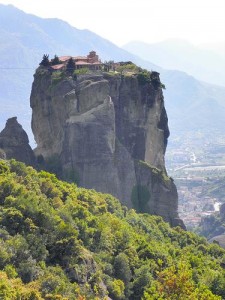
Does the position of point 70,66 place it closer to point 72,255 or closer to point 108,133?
point 108,133

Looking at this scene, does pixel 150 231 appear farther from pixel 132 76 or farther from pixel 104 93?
pixel 132 76

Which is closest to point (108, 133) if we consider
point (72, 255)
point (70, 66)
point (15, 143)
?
point (15, 143)

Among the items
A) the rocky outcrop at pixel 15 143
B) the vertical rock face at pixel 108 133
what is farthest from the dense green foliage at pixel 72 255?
the rocky outcrop at pixel 15 143

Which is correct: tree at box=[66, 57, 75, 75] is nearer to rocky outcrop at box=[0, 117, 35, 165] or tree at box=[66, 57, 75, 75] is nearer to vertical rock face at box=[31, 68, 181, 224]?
vertical rock face at box=[31, 68, 181, 224]

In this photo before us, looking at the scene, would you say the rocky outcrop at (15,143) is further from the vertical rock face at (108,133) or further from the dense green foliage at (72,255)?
the dense green foliage at (72,255)

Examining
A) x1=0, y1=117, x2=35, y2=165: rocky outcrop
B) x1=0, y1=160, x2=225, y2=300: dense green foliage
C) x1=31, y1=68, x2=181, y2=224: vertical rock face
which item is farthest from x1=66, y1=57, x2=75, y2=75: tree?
x1=0, y1=160, x2=225, y2=300: dense green foliage

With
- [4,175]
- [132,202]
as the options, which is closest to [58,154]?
[132,202]
